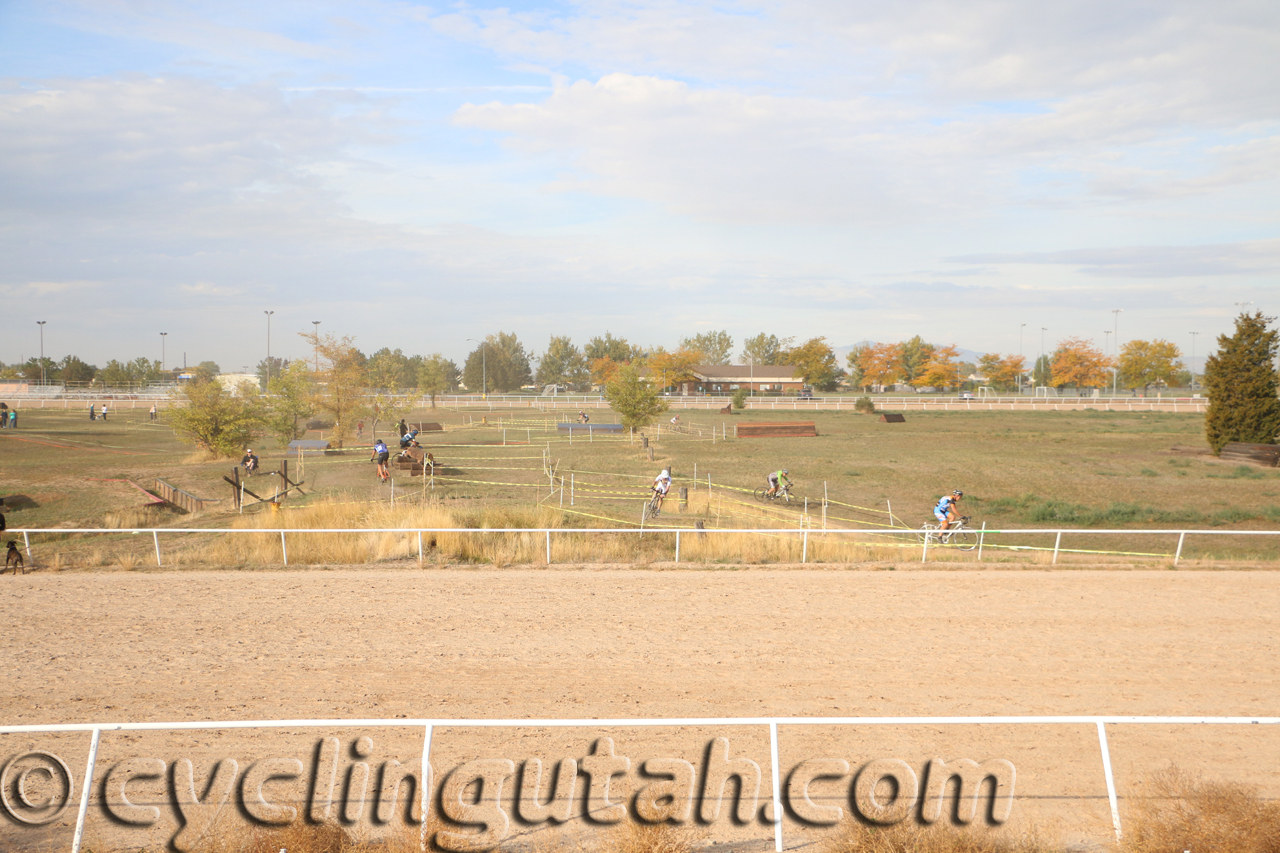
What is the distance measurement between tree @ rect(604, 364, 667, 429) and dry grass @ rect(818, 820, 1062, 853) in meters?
36.4

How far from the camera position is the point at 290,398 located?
3850cm

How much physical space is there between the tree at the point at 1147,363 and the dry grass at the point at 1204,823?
11597 centimetres

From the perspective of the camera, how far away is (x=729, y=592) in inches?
489

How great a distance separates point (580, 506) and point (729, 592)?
8618 mm

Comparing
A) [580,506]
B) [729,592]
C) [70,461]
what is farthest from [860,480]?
[70,461]

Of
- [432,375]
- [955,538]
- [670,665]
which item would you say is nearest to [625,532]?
[670,665]

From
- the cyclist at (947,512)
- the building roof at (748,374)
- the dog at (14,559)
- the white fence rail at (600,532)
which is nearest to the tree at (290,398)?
the white fence rail at (600,532)

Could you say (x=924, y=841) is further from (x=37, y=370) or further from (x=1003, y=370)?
(x=37, y=370)

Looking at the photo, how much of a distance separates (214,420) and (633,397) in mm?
20467

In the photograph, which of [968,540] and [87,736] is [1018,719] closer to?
[87,736]

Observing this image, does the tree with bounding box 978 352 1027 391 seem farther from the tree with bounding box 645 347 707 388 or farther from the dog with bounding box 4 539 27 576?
the dog with bounding box 4 539 27 576

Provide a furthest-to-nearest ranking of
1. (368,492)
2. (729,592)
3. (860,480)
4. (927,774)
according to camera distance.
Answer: (860,480), (368,492), (729,592), (927,774)

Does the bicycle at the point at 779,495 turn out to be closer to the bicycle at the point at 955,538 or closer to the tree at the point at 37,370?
the bicycle at the point at 955,538

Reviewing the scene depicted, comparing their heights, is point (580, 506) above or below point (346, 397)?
below
